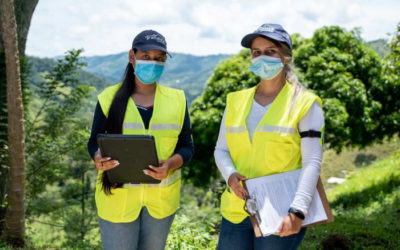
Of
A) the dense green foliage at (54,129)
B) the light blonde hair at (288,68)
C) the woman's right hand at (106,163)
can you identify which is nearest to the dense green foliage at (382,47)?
the dense green foliage at (54,129)

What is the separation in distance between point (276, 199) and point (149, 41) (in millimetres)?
1306

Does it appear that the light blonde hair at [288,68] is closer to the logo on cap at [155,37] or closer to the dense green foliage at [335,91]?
the logo on cap at [155,37]

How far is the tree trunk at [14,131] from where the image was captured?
450 cm

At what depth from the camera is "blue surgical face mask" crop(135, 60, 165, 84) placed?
8.49 ft

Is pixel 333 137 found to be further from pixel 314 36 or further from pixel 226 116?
pixel 226 116

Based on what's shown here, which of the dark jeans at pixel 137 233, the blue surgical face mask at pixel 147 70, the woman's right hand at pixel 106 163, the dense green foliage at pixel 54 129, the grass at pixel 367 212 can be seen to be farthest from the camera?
the dense green foliage at pixel 54 129

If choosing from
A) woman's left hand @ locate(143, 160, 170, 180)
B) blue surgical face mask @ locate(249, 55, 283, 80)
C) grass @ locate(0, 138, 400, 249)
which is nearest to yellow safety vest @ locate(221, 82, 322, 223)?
blue surgical face mask @ locate(249, 55, 283, 80)

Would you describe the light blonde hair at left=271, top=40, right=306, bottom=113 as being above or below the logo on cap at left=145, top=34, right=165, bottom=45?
below

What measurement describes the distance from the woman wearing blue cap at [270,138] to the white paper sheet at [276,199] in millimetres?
47

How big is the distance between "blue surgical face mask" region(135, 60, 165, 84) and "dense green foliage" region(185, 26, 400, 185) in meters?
9.08

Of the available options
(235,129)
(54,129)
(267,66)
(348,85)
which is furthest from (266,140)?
(348,85)

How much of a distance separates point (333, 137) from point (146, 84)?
10348 millimetres

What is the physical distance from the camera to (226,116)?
234 cm

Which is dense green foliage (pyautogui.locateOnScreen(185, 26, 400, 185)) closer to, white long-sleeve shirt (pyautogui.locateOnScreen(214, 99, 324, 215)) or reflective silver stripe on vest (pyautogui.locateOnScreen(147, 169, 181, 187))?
reflective silver stripe on vest (pyautogui.locateOnScreen(147, 169, 181, 187))
